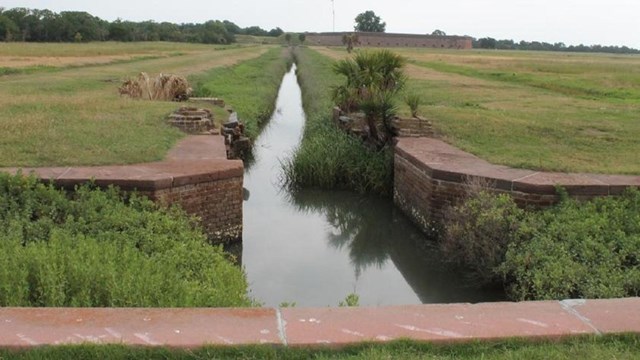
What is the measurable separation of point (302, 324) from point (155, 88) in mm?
11812

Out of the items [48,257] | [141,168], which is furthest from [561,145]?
[48,257]

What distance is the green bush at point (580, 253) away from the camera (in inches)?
192

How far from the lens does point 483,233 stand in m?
6.11

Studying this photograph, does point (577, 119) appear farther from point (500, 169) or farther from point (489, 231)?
point (489, 231)

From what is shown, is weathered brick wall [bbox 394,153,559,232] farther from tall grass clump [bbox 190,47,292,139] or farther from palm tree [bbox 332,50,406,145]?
tall grass clump [bbox 190,47,292,139]

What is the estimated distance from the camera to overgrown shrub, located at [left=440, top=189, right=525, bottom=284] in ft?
19.7

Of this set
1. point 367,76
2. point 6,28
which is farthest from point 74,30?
point 367,76

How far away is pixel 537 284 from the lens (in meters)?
5.01

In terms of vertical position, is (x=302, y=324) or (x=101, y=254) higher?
(x=302, y=324)

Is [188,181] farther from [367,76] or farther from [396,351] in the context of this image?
[367,76]

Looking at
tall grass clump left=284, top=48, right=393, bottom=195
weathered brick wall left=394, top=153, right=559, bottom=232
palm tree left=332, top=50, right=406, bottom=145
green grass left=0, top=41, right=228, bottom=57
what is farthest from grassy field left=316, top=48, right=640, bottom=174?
green grass left=0, top=41, right=228, bottom=57

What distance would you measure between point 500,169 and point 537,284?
2415 mm

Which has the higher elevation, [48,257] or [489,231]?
[48,257]

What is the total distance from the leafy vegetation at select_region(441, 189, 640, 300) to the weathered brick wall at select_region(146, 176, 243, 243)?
223cm
